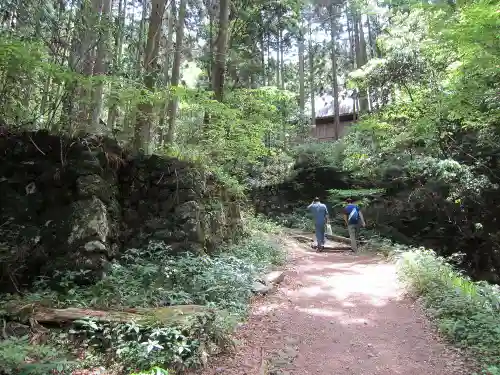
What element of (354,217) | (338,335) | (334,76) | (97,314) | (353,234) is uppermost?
(334,76)

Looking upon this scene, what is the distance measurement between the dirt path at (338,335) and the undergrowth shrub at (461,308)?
0.83ft

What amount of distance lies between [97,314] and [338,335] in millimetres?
3397

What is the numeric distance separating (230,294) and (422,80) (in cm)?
1264

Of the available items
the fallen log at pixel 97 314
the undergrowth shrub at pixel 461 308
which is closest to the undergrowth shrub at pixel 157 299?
the fallen log at pixel 97 314

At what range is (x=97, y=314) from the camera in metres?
5.10

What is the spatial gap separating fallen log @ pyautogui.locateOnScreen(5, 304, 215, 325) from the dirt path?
80 cm

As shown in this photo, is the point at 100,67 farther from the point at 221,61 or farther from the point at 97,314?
the point at 97,314

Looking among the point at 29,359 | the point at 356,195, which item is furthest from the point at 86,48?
the point at 356,195

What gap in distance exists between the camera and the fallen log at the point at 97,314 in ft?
16.3

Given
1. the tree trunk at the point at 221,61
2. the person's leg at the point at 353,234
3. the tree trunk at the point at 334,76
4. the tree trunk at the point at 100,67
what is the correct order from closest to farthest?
the tree trunk at the point at 100,67, the person's leg at the point at 353,234, the tree trunk at the point at 221,61, the tree trunk at the point at 334,76

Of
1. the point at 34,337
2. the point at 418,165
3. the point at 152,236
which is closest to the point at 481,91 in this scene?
the point at 418,165

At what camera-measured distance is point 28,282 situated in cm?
652

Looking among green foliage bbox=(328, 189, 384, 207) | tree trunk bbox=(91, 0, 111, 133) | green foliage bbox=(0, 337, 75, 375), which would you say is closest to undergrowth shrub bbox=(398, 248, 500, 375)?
green foliage bbox=(0, 337, 75, 375)

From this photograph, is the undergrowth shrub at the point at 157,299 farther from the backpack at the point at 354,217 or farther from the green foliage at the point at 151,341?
the backpack at the point at 354,217
